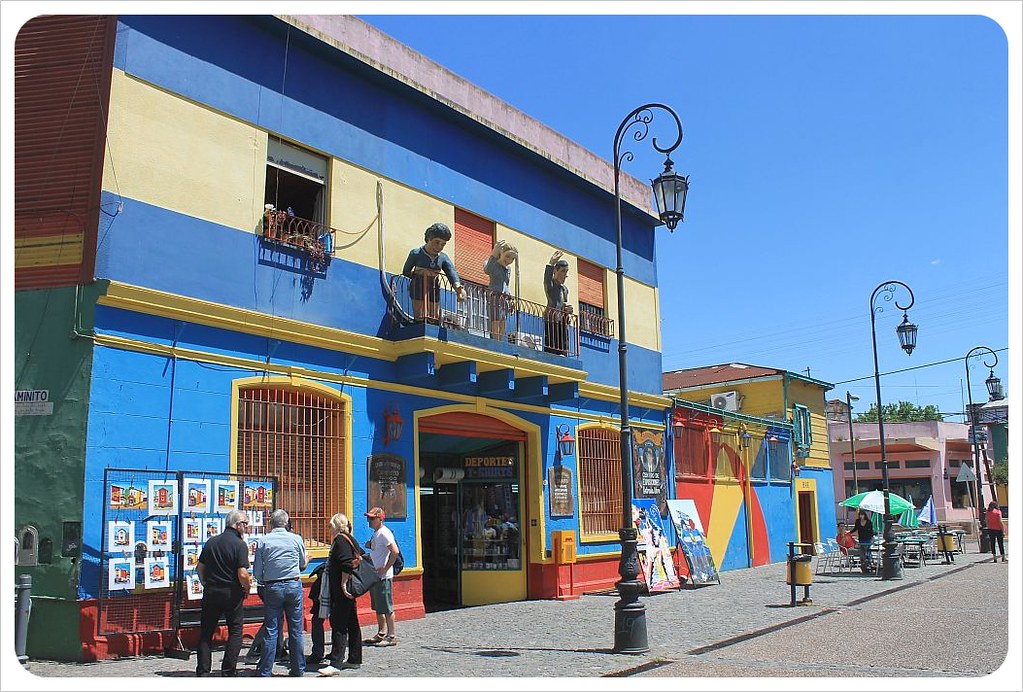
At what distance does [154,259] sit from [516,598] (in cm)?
899

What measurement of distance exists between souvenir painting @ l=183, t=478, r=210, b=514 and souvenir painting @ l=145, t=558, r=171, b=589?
0.62 m

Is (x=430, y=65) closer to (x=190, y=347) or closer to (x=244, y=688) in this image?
(x=190, y=347)

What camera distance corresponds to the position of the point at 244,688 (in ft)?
26.7

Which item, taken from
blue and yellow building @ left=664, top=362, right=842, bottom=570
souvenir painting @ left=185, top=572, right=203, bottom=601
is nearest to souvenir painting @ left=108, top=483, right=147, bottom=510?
souvenir painting @ left=185, top=572, right=203, bottom=601

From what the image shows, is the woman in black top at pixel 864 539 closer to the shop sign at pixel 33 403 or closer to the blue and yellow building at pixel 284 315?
the blue and yellow building at pixel 284 315

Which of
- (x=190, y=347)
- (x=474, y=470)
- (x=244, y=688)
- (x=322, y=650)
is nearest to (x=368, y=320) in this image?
(x=190, y=347)

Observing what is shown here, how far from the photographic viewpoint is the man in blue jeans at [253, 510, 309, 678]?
882 cm

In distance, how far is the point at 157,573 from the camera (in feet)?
32.5

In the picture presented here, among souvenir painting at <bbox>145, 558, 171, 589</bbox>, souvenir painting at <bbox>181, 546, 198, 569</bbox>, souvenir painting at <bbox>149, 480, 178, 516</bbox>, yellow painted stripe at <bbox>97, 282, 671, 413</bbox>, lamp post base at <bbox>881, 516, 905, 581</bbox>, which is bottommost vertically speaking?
lamp post base at <bbox>881, 516, 905, 581</bbox>

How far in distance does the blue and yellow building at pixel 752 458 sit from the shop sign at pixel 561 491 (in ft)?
14.7

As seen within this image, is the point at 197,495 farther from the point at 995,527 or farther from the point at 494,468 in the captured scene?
the point at 995,527

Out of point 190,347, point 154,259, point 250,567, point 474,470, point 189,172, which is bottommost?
point 250,567

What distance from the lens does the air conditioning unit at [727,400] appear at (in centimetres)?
Result: 2875

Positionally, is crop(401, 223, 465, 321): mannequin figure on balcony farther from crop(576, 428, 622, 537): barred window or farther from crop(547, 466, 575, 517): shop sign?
crop(576, 428, 622, 537): barred window
